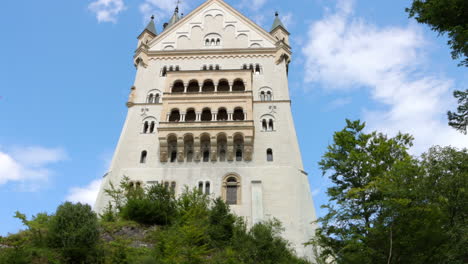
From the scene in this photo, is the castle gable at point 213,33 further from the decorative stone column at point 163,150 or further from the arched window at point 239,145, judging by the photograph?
the decorative stone column at point 163,150

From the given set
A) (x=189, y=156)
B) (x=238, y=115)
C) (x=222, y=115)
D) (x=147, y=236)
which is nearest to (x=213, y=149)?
(x=189, y=156)

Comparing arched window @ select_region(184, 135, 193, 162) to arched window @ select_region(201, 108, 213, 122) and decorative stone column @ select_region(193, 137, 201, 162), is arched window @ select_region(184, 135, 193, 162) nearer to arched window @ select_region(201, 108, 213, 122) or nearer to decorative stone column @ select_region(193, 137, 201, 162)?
decorative stone column @ select_region(193, 137, 201, 162)

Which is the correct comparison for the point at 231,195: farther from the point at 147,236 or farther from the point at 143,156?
the point at 147,236

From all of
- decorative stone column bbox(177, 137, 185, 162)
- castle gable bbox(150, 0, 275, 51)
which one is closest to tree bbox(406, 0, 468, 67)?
decorative stone column bbox(177, 137, 185, 162)

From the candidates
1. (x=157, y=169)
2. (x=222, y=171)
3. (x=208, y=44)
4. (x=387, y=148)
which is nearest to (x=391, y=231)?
(x=387, y=148)

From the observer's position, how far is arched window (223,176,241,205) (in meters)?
31.2

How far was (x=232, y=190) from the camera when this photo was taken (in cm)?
3175

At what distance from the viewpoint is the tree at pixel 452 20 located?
1352cm

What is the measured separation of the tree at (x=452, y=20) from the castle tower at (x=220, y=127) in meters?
17.9

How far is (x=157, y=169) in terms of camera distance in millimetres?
32719

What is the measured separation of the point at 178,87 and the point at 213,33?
873 centimetres

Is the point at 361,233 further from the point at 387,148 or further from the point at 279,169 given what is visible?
the point at 279,169

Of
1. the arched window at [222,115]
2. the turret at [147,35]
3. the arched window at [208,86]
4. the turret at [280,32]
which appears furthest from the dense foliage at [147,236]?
the turret at [280,32]

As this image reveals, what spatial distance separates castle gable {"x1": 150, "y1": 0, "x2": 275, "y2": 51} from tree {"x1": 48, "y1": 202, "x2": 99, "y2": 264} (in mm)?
25722
